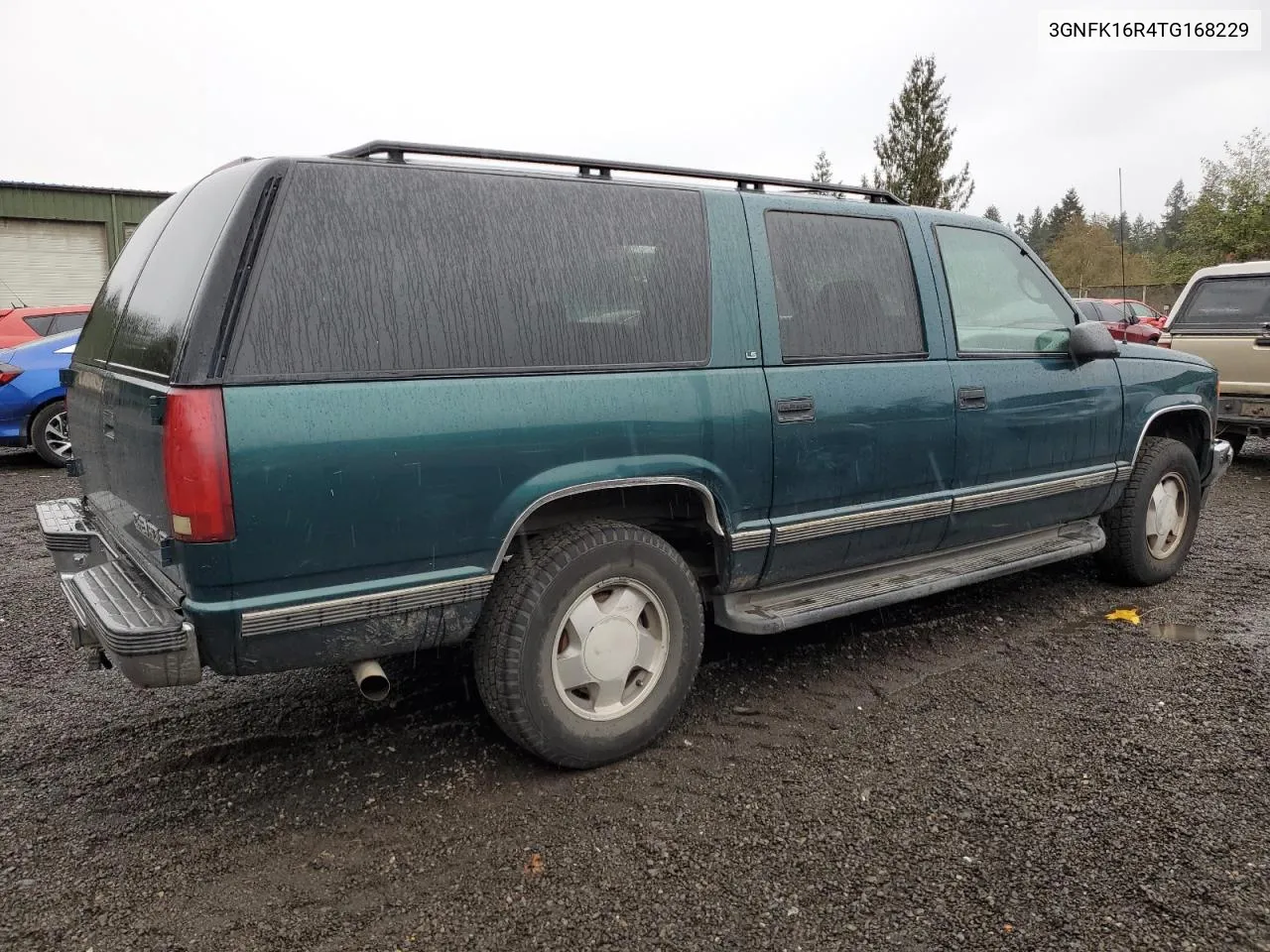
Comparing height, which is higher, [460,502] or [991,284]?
[991,284]

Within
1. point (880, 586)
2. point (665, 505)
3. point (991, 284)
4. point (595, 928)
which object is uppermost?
point (991, 284)

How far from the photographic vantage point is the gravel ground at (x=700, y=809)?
7.90ft

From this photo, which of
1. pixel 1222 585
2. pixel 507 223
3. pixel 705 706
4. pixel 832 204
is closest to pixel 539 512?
pixel 507 223

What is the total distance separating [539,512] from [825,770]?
4.18ft

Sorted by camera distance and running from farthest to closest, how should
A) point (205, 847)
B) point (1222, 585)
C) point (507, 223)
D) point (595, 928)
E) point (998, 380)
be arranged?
point (1222, 585) < point (998, 380) < point (507, 223) < point (205, 847) < point (595, 928)

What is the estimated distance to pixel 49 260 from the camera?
22719 millimetres

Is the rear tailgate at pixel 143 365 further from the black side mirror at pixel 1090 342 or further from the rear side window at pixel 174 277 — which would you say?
the black side mirror at pixel 1090 342

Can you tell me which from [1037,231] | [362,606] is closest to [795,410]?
[362,606]

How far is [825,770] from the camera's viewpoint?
3.16 m

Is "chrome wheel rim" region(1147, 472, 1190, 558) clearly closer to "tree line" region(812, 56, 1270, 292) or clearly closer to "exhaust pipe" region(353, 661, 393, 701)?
"exhaust pipe" region(353, 661, 393, 701)

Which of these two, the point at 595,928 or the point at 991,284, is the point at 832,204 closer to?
the point at 991,284

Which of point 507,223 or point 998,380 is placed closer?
point 507,223

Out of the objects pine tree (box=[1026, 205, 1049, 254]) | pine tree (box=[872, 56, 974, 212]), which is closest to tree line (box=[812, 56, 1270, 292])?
pine tree (box=[872, 56, 974, 212])

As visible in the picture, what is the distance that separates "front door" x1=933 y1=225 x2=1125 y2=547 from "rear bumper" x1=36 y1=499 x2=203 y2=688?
299 cm
